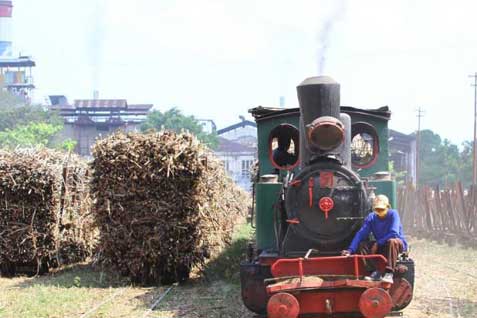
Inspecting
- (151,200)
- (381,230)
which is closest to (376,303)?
(381,230)

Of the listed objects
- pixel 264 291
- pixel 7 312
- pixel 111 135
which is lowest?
pixel 7 312

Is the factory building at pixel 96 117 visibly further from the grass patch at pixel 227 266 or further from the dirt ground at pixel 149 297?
the dirt ground at pixel 149 297

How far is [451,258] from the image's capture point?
14656 millimetres

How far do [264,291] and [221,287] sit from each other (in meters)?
3.44

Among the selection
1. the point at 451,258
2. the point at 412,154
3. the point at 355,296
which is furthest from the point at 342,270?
the point at 412,154

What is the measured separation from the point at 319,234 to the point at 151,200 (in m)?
4.00

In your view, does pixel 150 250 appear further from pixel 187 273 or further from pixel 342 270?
pixel 342 270

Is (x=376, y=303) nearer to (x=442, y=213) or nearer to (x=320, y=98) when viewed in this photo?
(x=320, y=98)

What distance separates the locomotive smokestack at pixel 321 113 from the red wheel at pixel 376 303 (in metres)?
1.59

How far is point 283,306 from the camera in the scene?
600 cm

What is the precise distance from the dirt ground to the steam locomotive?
52.3 inches

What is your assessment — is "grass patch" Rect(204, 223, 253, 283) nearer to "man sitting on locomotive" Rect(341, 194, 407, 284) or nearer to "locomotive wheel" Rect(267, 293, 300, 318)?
"man sitting on locomotive" Rect(341, 194, 407, 284)

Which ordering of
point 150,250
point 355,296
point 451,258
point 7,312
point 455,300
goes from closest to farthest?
point 355,296, point 7,312, point 455,300, point 150,250, point 451,258

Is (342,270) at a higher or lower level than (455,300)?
higher
